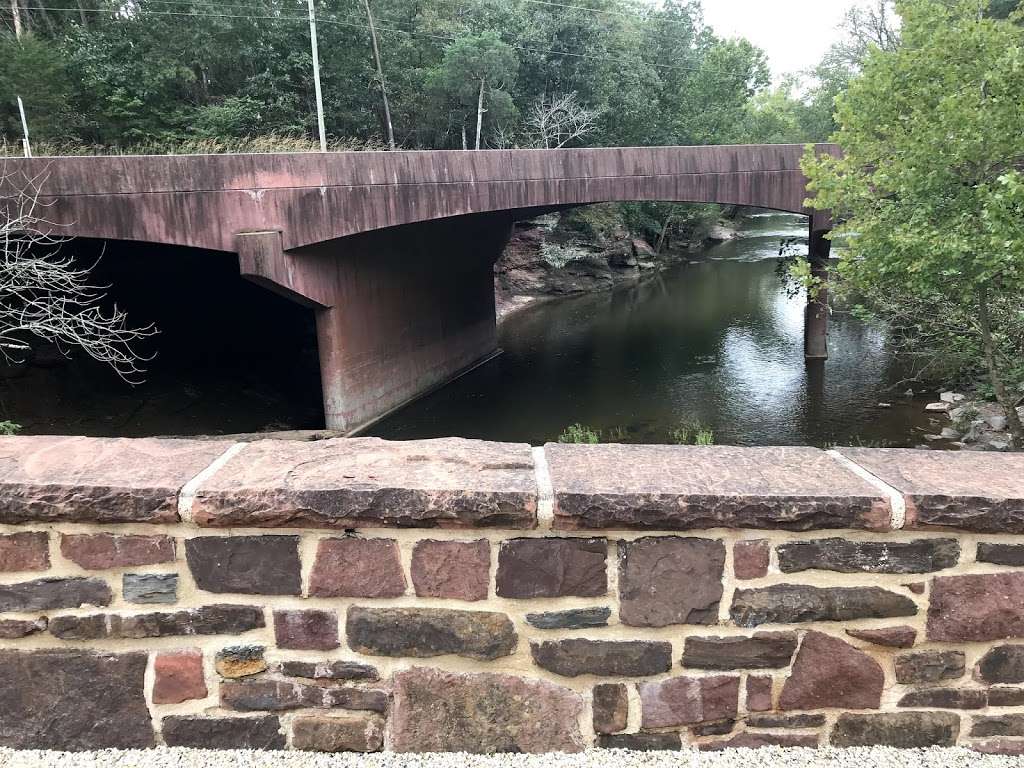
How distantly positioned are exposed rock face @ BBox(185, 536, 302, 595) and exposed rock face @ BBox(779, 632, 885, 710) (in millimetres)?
1181

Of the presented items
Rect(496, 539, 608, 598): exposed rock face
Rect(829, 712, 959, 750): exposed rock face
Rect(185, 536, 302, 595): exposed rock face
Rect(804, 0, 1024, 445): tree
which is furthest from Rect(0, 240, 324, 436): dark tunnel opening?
Rect(829, 712, 959, 750): exposed rock face

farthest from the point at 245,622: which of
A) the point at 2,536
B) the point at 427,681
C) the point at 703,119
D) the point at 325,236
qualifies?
the point at 703,119

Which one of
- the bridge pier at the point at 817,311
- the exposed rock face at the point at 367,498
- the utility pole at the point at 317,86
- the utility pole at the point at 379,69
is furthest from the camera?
the utility pole at the point at 379,69

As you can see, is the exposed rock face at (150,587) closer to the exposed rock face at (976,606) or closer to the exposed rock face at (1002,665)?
the exposed rock face at (976,606)

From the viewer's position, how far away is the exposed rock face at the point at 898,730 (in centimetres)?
170

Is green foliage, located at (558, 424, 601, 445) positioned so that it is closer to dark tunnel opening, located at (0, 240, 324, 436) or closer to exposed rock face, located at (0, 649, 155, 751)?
dark tunnel opening, located at (0, 240, 324, 436)

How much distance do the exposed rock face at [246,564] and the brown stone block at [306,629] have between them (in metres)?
0.06

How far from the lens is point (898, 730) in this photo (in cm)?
171

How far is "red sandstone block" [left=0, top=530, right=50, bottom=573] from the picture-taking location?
159cm

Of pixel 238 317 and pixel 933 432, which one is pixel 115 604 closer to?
pixel 933 432

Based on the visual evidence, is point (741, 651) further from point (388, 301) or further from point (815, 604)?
point (388, 301)

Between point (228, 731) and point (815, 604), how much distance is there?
55.6 inches

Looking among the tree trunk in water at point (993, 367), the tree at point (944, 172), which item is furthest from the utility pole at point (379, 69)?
the tree trunk in water at point (993, 367)

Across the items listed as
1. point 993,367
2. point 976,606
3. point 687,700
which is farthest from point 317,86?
point 976,606
